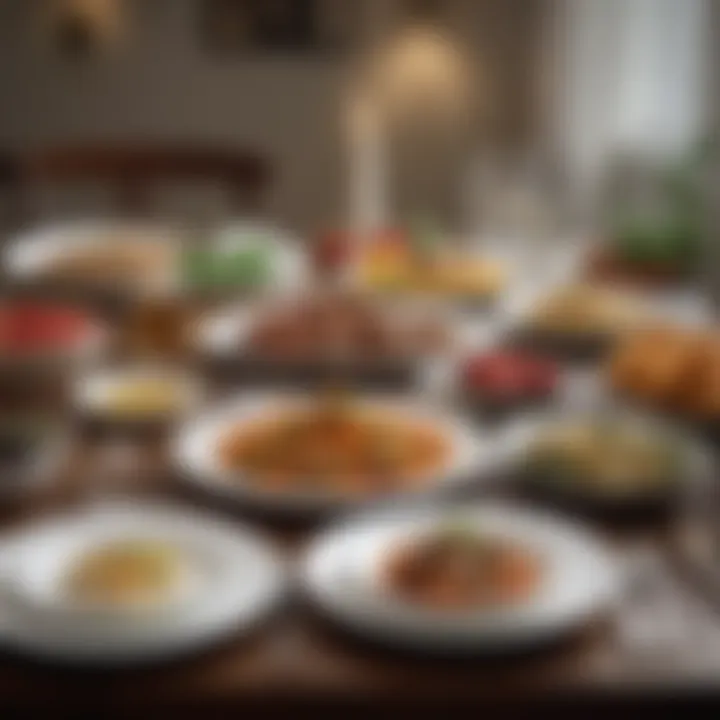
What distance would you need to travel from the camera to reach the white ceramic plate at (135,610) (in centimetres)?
120

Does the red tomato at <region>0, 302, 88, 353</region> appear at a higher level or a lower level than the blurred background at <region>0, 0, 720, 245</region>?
lower

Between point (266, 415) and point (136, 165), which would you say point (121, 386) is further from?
point (136, 165)

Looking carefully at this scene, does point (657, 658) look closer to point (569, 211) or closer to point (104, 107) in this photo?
point (569, 211)

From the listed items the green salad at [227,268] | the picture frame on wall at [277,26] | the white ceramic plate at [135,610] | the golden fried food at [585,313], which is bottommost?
the white ceramic plate at [135,610]

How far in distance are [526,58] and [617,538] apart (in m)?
2.98

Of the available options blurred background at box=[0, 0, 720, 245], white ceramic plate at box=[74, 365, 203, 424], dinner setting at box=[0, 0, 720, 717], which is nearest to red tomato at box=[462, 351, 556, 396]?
dinner setting at box=[0, 0, 720, 717]

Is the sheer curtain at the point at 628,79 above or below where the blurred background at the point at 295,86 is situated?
below

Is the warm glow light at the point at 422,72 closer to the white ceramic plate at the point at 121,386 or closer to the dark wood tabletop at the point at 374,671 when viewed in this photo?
the white ceramic plate at the point at 121,386

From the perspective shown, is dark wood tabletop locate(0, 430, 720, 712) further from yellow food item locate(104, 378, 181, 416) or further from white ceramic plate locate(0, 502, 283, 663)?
yellow food item locate(104, 378, 181, 416)

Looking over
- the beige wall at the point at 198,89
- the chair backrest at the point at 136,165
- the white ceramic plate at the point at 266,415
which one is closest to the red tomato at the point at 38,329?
the white ceramic plate at the point at 266,415

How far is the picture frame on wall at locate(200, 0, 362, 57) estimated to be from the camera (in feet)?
14.0

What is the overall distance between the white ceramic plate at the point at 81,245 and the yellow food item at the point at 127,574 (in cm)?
94

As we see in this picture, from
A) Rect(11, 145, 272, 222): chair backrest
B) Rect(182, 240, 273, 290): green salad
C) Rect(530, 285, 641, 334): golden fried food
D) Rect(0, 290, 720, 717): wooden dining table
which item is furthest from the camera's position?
Rect(11, 145, 272, 222): chair backrest

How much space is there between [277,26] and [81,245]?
1945 millimetres
